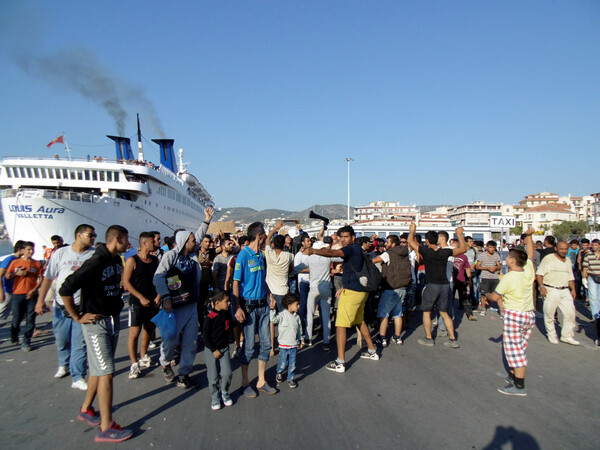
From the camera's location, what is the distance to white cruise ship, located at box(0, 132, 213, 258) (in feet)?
70.1

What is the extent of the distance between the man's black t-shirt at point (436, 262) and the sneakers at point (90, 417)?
5.05 meters

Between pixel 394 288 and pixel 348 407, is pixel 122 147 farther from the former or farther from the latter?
pixel 348 407

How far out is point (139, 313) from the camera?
4.62m

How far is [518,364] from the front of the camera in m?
3.98

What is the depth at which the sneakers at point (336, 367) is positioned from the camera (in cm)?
467

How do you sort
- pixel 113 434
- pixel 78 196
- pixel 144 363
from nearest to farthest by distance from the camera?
1. pixel 113 434
2. pixel 144 363
3. pixel 78 196

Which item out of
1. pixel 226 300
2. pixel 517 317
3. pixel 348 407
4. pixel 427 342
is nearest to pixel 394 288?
pixel 427 342

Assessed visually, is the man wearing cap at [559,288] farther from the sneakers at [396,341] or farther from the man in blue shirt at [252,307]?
the man in blue shirt at [252,307]

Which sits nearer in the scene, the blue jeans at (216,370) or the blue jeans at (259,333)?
the blue jeans at (216,370)

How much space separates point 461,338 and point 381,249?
9.83 feet

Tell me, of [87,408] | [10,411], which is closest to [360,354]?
[87,408]

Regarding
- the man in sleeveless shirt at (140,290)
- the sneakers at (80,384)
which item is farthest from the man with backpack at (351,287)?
the sneakers at (80,384)

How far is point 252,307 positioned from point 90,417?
1.95 metres

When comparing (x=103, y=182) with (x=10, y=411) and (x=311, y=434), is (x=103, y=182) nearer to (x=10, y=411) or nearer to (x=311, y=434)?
Answer: (x=10, y=411)
